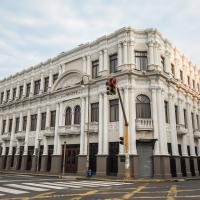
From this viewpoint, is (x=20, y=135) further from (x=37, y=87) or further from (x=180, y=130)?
(x=180, y=130)

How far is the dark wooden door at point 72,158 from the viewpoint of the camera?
27.7 m

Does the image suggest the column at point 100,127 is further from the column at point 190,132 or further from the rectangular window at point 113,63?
the column at point 190,132

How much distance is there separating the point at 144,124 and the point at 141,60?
7.42 meters

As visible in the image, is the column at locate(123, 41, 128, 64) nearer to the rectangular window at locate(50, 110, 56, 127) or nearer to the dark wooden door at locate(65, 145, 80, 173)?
the dark wooden door at locate(65, 145, 80, 173)

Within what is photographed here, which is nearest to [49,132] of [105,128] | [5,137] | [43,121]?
[43,121]

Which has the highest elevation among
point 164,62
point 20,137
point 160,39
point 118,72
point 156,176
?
point 160,39

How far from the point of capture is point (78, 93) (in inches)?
1164

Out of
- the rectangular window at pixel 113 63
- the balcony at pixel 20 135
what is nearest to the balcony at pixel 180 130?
the rectangular window at pixel 113 63

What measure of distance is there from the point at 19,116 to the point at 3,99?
7.13 meters

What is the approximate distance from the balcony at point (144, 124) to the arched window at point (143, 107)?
83cm

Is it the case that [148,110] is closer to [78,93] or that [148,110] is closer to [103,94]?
[103,94]

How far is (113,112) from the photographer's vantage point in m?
26.2

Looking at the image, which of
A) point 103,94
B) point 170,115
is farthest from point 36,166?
point 170,115

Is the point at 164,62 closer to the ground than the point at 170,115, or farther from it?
farther from it
